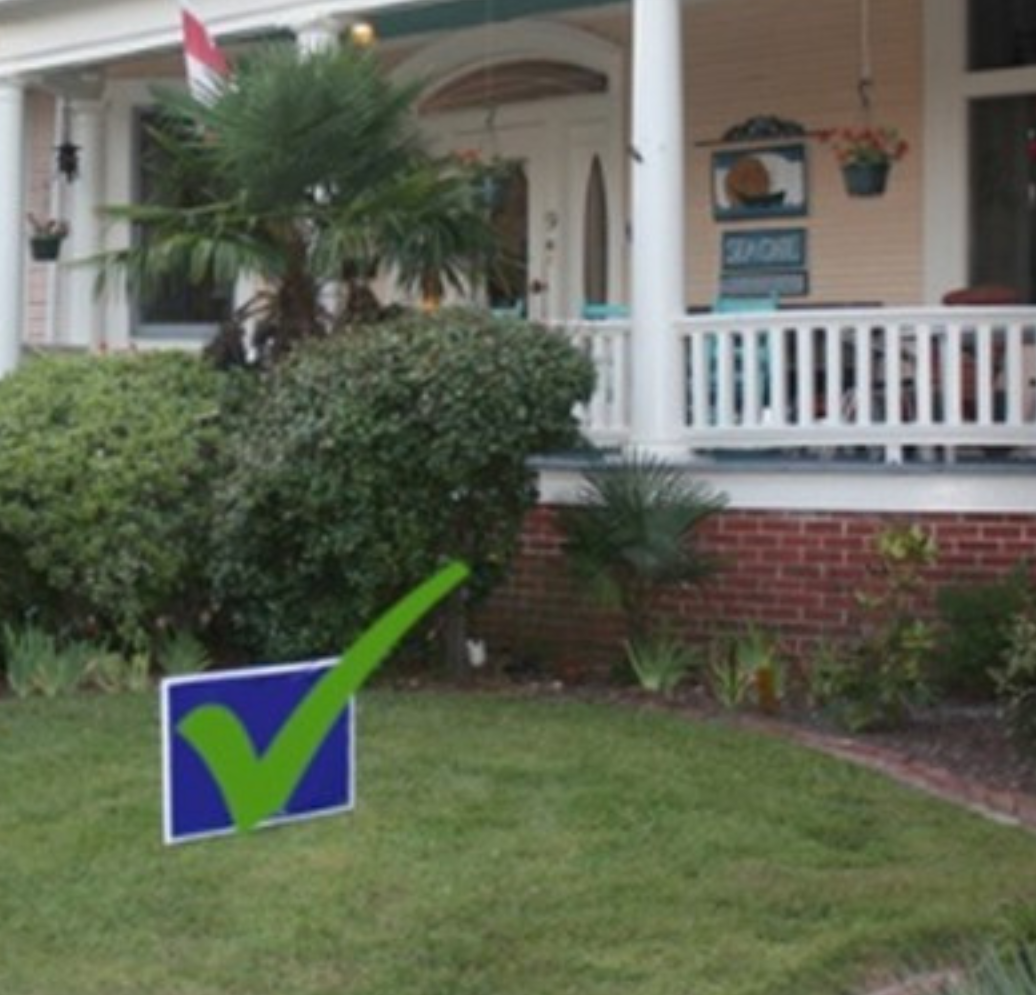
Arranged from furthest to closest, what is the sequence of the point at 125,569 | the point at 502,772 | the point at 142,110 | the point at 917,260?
the point at 142,110, the point at 917,260, the point at 125,569, the point at 502,772

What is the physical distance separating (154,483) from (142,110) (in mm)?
8472

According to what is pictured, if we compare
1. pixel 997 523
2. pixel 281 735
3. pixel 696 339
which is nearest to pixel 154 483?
pixel 696 339

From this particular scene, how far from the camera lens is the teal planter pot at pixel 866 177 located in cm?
1392

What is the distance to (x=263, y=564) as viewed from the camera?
1099 cm

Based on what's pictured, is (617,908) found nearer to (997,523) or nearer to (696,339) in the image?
(997,523)

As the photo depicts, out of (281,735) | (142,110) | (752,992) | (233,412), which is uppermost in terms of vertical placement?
(142,110)

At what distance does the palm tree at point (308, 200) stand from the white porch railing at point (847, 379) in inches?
43.0

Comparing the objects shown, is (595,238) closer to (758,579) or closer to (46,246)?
(46,246)

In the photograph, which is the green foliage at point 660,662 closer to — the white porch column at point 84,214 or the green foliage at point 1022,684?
the green foliage at point 1022,684

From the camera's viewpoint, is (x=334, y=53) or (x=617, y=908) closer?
(x=617, y=908)

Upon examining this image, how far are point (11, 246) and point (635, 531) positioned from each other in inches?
272

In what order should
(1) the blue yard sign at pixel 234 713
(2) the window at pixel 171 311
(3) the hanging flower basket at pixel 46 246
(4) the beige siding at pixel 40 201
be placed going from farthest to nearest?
(4) the beige siding at pixel 40 201
(3) the hanging flower basket at pixel 46 246
(2) the window at pixel 171 311
(1) the blue yard sign at pixel 234 713

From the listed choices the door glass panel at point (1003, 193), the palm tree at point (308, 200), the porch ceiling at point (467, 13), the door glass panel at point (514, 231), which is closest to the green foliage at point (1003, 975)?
the palm tree at point (308, 200)

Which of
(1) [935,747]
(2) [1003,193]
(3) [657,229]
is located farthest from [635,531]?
(2) [1003,193]
